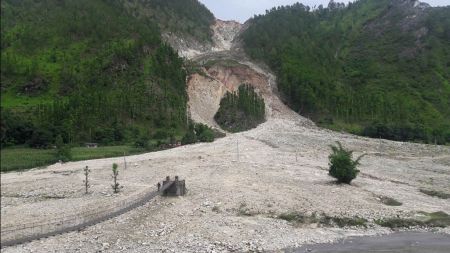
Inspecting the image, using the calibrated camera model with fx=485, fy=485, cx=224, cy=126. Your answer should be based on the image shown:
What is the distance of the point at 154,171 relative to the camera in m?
50.2

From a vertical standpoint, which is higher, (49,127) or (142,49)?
(142,49)

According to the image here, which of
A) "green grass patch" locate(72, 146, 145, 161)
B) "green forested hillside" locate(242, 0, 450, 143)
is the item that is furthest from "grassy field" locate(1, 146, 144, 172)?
"green forested hillside" locate(242, 0, 450, 143)

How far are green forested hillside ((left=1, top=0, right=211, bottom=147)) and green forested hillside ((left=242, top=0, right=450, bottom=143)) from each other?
35.5m

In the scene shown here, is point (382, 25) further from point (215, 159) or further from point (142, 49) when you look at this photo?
point (215, 159)

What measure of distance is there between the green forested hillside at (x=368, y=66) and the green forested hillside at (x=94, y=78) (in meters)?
35.5

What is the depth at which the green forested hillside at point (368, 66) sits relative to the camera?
10950cm

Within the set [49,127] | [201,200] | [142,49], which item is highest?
[142,49]

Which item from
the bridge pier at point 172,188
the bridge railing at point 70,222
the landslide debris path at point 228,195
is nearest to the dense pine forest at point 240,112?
the landslide debris path at point 228,195

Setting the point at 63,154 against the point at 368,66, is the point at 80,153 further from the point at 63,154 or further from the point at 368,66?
the point at 368,66

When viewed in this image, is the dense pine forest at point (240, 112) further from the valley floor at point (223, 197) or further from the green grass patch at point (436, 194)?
the green grass patch at point (436, 194)

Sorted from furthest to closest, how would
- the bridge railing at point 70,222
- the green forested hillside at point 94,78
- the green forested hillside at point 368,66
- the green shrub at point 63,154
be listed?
the green forested hillside at point 368,66 → the green forested hillside at point 94,78 → the green shrub at point 63,154 → the bridge railing at point 70,222

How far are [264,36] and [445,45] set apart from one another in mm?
57170

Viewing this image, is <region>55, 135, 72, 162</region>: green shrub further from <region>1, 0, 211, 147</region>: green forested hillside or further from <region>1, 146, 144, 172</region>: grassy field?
<region>1, 0, 211, 147</region>: green forested hillside

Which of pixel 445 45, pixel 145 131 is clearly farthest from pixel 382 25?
pixel 145 131
